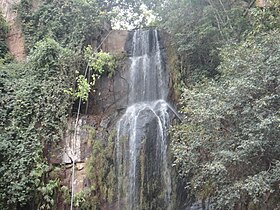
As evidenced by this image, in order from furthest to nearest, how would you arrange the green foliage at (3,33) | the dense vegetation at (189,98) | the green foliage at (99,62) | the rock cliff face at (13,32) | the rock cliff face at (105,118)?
the green foliage at (3,33), the rock cliff face at (13,32), the green foliage at (99,62), the rock cliff face at (105,118), the dense vegetation at (189,98)

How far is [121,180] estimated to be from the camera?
9.25 m

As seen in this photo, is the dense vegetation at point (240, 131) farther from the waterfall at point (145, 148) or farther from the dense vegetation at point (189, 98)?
the waterfall at point (145, 148)

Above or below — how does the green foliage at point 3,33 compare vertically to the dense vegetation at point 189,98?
above

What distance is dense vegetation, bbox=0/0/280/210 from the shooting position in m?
6.44

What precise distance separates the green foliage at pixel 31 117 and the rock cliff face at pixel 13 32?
1.78m

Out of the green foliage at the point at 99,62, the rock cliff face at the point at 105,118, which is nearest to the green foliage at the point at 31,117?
the rock cliff face at the point at 105,118

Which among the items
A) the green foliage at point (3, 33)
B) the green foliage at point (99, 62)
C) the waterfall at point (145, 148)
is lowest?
the waterfall at point (145, 148)

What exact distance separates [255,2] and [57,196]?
8.57 m

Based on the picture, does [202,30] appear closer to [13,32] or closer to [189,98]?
[189,98]

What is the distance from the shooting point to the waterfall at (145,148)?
29.3 feet

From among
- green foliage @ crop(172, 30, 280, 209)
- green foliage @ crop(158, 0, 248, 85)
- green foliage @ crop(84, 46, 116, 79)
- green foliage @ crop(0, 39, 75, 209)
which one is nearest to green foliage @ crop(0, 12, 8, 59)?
green foliage @ crop(0, 39, 75, 209)

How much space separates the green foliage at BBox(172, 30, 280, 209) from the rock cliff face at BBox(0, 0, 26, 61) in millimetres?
8055

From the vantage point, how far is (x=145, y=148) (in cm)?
952

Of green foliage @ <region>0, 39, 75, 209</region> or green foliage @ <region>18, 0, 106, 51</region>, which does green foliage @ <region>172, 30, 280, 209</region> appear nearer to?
green foliage @ <region>0, 39, 75, 209</region>
